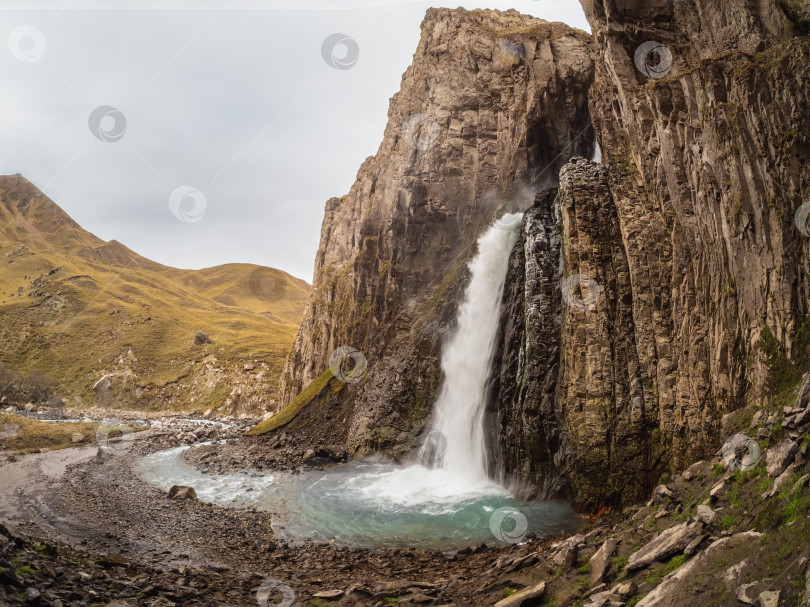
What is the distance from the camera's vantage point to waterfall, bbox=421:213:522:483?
31297mm

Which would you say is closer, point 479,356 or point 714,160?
point 714,160

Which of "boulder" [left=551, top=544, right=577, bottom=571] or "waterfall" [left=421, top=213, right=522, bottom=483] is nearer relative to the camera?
"boulder" [left=551, top=544, right=577, bottom=571]

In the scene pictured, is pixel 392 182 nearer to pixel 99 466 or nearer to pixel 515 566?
pixel 99 466

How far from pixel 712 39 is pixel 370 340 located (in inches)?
1472

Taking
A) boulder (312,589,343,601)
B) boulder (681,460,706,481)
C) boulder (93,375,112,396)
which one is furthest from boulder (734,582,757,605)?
boulder (93,375,112,396)

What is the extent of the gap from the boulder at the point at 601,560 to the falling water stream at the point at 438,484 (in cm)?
724

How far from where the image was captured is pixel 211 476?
33000mm

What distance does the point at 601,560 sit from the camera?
11359 mm

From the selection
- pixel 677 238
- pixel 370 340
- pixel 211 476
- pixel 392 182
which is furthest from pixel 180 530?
pixel 392 182

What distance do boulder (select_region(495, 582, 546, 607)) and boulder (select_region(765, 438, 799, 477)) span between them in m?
6.05

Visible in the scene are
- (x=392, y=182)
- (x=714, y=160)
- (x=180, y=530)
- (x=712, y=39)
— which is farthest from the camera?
(x=392, y=182)

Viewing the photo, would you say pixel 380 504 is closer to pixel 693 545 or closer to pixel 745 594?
pixel 693 545

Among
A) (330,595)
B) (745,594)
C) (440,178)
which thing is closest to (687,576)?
(745,594)

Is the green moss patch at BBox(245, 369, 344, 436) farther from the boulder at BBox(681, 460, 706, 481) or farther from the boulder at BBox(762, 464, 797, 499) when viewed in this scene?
the boulder at BBox(762, 464, 797, 499)
